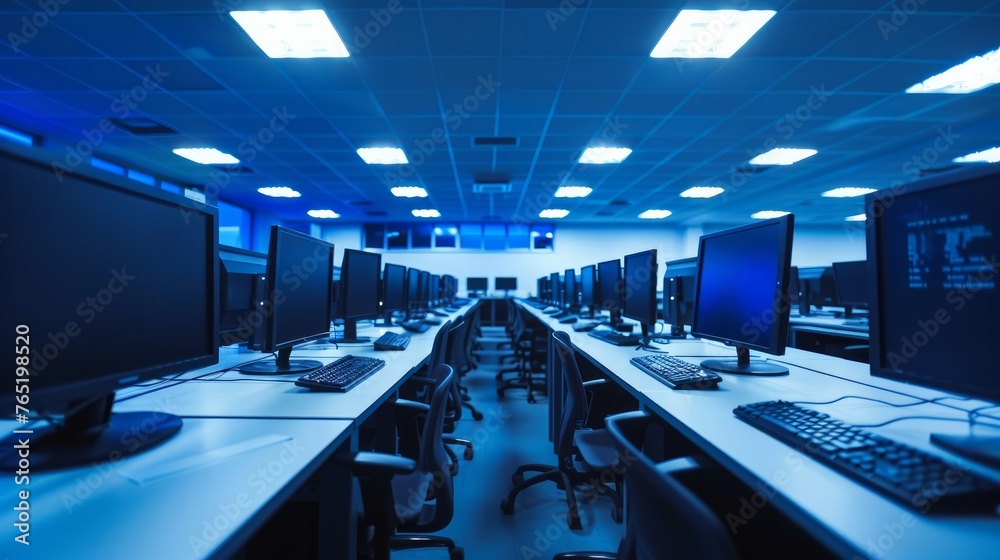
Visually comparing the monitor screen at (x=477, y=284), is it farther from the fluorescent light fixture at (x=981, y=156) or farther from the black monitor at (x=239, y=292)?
the fluorescent light fixture at (x=981, y=156)

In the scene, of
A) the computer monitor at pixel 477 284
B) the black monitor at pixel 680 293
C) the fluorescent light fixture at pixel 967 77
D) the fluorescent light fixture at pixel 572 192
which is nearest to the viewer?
the black monitor at pixel 680 293

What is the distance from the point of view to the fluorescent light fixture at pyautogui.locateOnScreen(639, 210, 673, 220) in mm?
9664

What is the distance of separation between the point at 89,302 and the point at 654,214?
34.2 ft

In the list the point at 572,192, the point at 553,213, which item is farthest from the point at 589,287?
the point at 553,213

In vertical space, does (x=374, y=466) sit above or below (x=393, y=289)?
below

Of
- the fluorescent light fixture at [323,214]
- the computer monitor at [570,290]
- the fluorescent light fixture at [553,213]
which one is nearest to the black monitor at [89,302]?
the computer monitor at [570,290]

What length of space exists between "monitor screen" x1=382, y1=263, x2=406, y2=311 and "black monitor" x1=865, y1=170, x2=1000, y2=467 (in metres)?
2.61

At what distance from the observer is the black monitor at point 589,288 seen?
377 cm

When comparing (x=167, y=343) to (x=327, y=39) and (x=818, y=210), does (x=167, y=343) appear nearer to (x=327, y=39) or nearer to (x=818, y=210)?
(x=327, y=39)

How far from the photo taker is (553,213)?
9922mm

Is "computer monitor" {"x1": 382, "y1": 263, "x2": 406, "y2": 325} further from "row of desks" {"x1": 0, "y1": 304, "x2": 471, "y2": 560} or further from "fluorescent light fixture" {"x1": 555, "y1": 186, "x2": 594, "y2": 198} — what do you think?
"fluorescent light fixture" {"x1": 555, "y1": 186, "x2": 594, "y2": 198}

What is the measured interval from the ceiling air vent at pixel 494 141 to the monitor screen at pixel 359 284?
290 cm

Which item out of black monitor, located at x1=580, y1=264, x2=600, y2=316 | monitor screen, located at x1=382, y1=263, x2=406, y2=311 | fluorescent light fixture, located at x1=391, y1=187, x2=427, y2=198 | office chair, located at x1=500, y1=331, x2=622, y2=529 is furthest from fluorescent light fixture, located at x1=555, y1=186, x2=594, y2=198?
office chair, located at x1=500, y1=331, x2=622, y2=529

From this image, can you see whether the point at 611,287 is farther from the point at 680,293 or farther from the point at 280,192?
the point at 280,192
